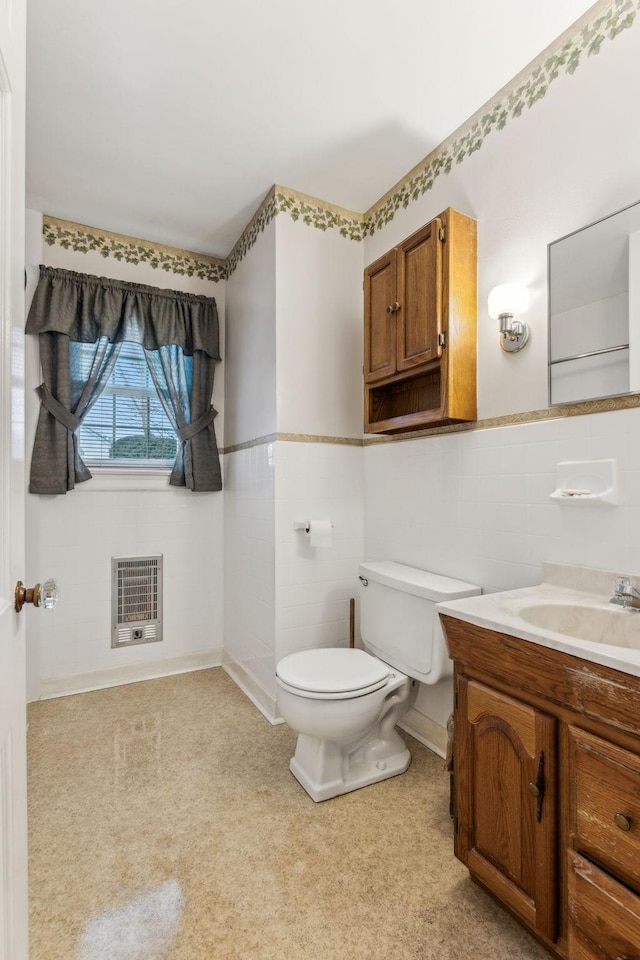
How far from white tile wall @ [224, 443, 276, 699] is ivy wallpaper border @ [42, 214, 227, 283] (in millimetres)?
1205

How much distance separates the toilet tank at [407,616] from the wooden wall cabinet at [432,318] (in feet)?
2.11

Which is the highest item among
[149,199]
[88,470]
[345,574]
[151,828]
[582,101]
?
[149,199]

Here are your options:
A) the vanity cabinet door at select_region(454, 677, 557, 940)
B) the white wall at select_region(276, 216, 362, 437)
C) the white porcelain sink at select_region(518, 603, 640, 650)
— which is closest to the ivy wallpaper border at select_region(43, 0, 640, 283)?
the white wall at select_region(276, 216, 362, 437)

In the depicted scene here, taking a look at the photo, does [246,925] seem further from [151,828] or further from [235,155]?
[235,155]

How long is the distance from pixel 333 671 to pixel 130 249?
263 cm

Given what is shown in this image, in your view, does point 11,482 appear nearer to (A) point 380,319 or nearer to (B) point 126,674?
(A) point 380,319

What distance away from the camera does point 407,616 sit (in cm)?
196

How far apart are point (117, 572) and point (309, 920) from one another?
206 cm

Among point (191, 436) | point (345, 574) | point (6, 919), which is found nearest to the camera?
point (6, 919)

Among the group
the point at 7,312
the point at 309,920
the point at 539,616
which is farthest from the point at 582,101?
the point at 309,920

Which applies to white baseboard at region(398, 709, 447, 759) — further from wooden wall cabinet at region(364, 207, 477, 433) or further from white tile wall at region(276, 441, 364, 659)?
wooden wall cabinet at region(364, 207, 477, 433)

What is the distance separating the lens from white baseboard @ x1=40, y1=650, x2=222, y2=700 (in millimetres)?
2678

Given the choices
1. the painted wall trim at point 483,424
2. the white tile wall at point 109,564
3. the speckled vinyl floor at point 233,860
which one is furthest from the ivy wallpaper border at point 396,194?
the speckled vinyl floor at point 233,860

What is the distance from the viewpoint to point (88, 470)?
2.75 metres
